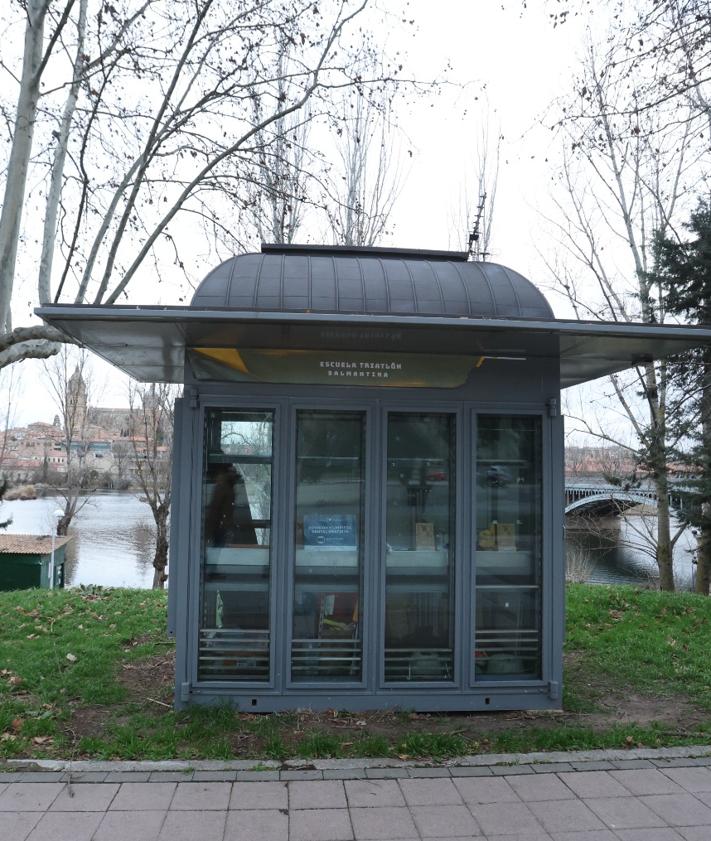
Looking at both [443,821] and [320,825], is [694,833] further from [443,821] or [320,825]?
[320,825]

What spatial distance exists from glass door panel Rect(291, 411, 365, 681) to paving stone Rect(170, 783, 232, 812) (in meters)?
1.25

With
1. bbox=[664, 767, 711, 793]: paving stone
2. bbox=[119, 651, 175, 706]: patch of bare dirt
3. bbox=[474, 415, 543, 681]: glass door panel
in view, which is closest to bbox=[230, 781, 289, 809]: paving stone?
bbox=[119, 651, 175, 706]: patch of bare dirt

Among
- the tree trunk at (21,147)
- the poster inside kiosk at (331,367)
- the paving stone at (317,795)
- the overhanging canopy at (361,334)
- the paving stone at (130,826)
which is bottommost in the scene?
the paving stone at (130,826)

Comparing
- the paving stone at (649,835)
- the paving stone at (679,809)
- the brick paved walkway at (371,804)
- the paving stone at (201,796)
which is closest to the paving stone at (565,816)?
the brick paved walkway at (371,804)

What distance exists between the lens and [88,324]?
4.45 m

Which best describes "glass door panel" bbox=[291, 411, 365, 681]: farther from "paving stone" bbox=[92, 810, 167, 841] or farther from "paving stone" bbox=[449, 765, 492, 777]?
"paving stone" bbox=[92, 810, 167, 841]

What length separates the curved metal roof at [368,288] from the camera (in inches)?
201

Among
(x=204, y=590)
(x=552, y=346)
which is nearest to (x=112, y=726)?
(x=204, y=590)

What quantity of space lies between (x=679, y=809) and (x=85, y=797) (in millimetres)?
3068

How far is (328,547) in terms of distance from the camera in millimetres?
5262

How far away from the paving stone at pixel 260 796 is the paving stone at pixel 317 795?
0.15 feet

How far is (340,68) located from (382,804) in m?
8.22

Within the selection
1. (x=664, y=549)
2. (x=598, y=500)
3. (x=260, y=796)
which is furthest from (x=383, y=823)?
(x=598, y=500)

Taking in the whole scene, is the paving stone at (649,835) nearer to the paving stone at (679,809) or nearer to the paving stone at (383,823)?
the paving stone at (679,809)
